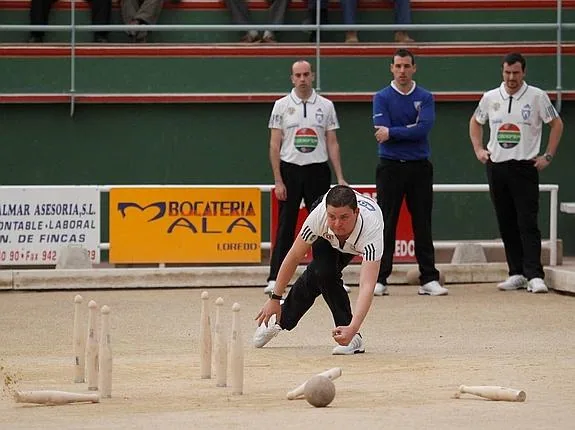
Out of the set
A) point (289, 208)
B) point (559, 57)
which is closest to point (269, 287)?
point (289, 208)

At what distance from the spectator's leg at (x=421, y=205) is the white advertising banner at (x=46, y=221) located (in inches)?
134

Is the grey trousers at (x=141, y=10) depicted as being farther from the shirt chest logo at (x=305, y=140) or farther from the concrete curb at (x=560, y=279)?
the concrete curb at (x=560, y=279)

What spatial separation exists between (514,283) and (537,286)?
1.11 ft

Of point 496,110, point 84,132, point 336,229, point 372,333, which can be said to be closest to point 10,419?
point 336,229

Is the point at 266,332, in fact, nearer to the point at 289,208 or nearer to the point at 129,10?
the point at 289,208

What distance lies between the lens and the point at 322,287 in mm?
10727

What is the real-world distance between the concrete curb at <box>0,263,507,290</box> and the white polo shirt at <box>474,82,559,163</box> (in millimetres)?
1859

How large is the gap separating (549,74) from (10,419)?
1163 centimetres

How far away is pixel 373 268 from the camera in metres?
9.89

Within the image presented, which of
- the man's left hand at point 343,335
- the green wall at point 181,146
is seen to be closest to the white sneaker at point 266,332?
the man's left hand at point 343,335

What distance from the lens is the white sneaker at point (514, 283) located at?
1488cm

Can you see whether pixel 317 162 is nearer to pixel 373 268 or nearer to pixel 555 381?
pixel 373 268

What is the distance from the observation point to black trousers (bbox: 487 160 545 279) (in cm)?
1446

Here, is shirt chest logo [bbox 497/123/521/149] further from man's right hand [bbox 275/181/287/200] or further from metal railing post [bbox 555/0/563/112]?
metal railing post [bbox 555/0/563/112]
